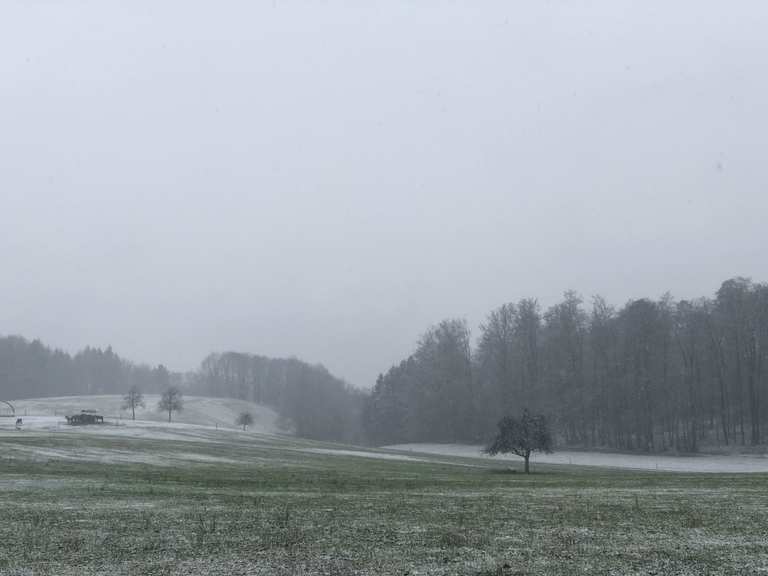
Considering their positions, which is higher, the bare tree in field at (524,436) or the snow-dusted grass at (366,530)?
the snow-dusted grass at (366,530)

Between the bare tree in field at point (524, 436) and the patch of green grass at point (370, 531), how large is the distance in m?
31.2

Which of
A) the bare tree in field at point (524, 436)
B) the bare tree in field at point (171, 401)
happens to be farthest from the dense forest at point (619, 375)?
the bare tree in field at point (171, 401)

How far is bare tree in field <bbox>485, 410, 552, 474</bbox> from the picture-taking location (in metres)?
60.3

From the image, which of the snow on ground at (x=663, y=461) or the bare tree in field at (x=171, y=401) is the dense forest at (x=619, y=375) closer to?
the snow on ground at (x=663, y=461)

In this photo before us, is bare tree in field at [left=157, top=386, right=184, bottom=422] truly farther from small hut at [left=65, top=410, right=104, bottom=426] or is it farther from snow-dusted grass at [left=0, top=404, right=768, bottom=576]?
snow-dusted grass at [left=0, top=404, right=768, bottom=576]

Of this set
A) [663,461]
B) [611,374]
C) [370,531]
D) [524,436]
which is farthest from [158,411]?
[370,531]

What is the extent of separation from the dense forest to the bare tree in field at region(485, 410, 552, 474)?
1425 inches

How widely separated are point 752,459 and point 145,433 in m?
76.1

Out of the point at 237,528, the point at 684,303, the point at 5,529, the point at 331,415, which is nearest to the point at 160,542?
the point at 237,528

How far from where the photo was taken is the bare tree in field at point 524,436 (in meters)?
60.3

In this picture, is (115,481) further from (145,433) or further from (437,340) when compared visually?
(437,340)

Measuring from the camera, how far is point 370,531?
54.0 feet

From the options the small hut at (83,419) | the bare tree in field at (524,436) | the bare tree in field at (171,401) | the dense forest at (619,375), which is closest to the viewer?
the bare tree in field at (524,436)

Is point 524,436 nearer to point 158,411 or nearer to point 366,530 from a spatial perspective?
point 366,530
